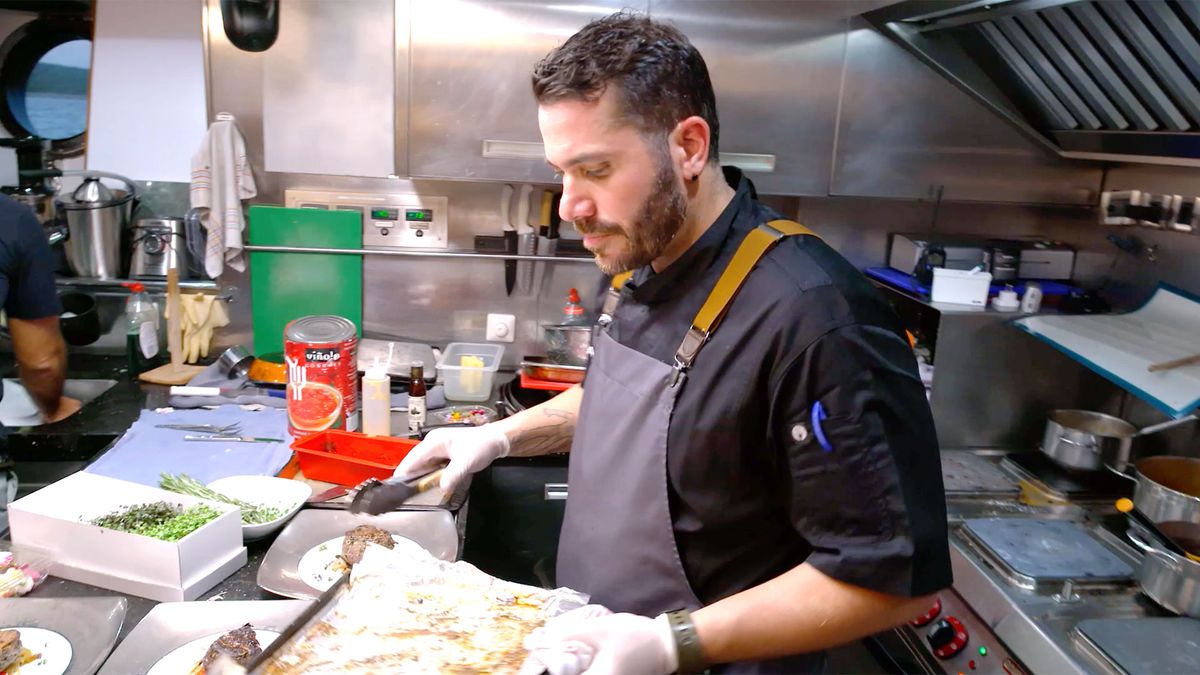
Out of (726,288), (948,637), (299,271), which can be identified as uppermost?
(726,288)

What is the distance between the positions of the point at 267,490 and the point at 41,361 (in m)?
1.10

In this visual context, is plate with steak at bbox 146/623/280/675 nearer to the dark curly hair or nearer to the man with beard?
the man with beard

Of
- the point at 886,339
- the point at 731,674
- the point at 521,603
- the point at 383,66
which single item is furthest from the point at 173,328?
the point at 886,339

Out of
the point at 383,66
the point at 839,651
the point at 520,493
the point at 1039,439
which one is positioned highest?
the point at 383,66

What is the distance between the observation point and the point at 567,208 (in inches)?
45.8

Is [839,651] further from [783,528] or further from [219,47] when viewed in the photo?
[219,47]

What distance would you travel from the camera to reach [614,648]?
97 cm

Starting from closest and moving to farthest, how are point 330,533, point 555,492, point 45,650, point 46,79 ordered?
point 45,650
point 330,533
point 555,492
point 46,79

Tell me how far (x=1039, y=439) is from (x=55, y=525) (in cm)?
259

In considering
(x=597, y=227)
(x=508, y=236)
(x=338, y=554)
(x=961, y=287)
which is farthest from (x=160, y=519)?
(x=961, y=287)

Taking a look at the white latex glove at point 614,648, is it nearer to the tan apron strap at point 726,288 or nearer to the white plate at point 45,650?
the tan apron strap at point 726,288

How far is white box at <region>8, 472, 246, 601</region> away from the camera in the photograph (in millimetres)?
1347

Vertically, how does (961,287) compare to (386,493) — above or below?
above

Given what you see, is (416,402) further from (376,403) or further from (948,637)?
(948,637)
